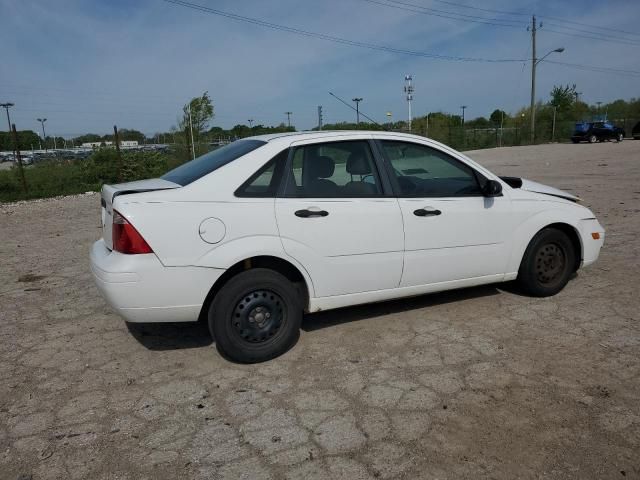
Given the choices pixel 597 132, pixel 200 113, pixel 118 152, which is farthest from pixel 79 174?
pixel 597 132

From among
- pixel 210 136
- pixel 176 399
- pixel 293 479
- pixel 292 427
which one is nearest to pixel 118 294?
pixel 176 399

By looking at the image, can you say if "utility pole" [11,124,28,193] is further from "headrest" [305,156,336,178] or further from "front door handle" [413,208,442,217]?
"front door handle" [413,208,442,217]

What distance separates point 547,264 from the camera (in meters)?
4.66

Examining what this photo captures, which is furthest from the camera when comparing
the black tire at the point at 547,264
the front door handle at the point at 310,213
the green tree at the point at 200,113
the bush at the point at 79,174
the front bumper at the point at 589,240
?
the green tree at the point at 200,113

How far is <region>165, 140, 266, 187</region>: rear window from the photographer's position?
11.8 ft

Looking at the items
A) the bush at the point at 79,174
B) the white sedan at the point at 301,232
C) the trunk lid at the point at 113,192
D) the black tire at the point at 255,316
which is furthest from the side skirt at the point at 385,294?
the bush at the point at 79,174

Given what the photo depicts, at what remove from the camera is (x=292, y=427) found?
2.83 metres

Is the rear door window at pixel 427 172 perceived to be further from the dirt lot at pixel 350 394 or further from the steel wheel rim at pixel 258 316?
the steel wheel rim at pixel 258 316

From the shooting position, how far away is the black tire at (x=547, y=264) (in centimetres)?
455

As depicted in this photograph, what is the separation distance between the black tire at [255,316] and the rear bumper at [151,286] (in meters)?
0.16

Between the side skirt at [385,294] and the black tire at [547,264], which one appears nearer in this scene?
the side skirt at [385,294]

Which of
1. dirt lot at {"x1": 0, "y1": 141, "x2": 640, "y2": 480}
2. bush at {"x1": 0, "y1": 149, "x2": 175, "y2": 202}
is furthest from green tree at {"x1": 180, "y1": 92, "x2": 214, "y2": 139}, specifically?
dirt lot at {"x1": 0, "y1": 141, "x2": 640, "y2": 480}

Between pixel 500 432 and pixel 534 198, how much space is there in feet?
8.16

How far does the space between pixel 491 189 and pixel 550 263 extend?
1103 mm
